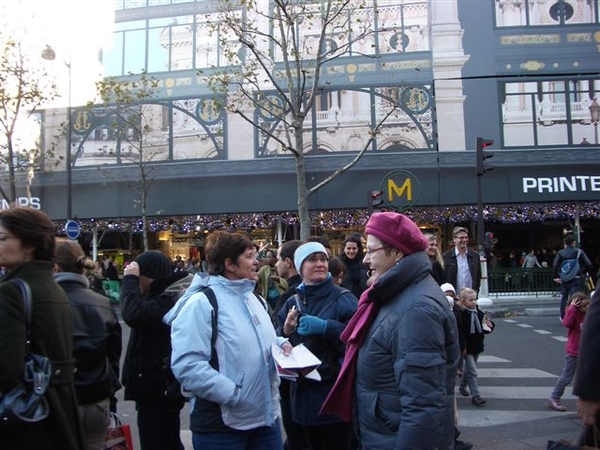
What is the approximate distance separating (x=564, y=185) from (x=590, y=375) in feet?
69.7

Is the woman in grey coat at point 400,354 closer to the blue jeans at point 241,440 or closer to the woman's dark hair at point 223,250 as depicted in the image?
the blue jeans at point 241,440

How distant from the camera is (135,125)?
76.2 feet

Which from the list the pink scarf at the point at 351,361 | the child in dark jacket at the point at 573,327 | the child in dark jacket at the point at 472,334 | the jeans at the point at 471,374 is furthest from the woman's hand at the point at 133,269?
the child in dark jacket at the point at 573,327

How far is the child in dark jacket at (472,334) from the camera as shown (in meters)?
6.65

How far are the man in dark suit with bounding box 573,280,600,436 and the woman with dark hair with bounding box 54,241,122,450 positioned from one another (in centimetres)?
252

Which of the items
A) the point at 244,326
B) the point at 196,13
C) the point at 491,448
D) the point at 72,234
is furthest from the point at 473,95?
the point at 244,326

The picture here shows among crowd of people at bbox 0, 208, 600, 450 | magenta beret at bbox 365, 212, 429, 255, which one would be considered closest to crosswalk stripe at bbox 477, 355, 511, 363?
crowd of people at bbox 0, 208, 600, 450

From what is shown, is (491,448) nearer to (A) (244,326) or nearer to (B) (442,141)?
(A) (244,326)

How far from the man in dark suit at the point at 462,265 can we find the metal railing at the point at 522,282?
1168 centimetres

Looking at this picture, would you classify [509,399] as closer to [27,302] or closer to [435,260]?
[435,260]

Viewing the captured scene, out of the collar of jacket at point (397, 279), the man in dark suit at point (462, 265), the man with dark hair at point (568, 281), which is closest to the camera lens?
the collar of jacket at point (397, 279)

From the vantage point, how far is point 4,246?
8.53ft

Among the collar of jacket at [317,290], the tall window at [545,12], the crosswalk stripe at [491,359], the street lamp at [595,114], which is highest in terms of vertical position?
the tall window at [545,12]

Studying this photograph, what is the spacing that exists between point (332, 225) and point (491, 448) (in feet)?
58.1
